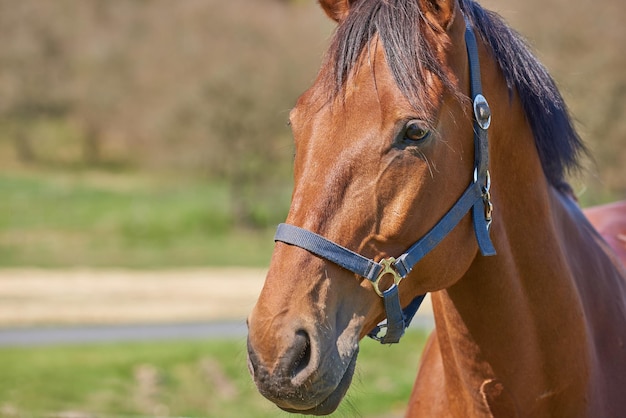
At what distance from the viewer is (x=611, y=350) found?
2.63m

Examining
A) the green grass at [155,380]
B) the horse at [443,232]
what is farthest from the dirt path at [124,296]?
the horse at [443,232]

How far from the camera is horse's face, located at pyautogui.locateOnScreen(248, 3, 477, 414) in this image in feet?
6.53

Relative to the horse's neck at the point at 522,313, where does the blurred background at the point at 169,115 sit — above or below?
above

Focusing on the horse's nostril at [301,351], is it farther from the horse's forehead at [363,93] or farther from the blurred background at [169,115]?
the blurred background at [169,115]

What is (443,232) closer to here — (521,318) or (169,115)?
(521,318)

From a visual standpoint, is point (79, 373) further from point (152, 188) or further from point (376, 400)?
point (152, 188)

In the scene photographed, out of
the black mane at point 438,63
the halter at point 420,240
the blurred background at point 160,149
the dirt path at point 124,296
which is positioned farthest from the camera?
the dirt path at point 124,296

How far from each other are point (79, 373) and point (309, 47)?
58.3 feet

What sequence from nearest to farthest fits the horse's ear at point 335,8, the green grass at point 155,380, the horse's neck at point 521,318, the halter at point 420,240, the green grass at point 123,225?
the halter at point 420,240, the horse's neck at point 521,318, the horse's ear at point 335,8, the green grass at point 155,380, the green grass at point 123,225

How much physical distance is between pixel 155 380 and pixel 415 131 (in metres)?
7.29

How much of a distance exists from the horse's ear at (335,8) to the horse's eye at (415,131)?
1.92 ft

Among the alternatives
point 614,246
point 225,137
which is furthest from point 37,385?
point 225,137

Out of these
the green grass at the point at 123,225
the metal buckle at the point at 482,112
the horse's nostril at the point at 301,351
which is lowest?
the horse's nostril at the point at 301,351

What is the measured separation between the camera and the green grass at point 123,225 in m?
18.9
